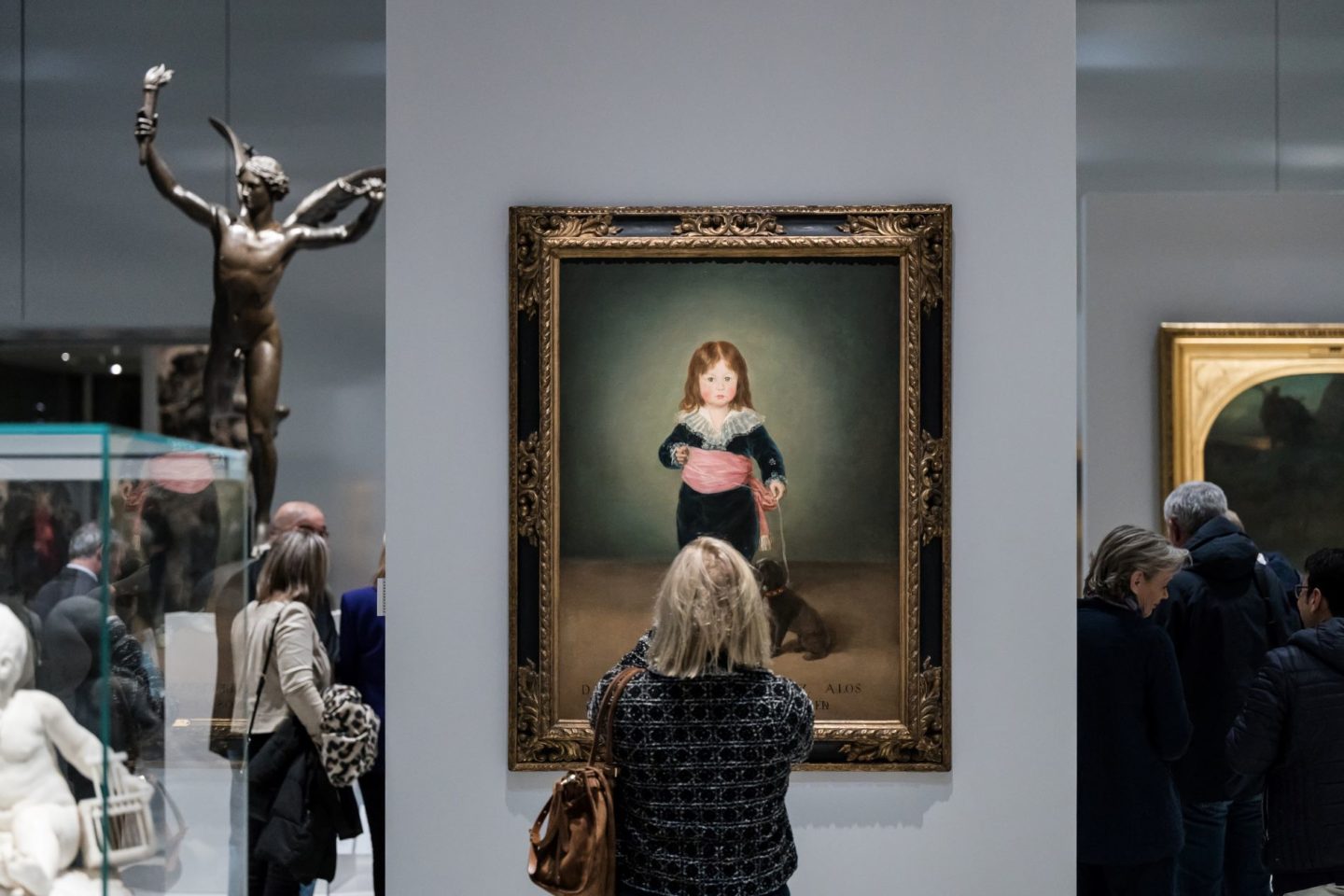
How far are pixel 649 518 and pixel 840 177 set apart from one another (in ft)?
4.40

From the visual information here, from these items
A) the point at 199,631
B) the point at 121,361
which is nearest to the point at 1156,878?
the point at 199,631

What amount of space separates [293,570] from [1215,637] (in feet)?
12.7

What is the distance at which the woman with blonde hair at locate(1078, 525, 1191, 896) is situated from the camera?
4207 mm

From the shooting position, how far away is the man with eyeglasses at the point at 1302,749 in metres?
4.07

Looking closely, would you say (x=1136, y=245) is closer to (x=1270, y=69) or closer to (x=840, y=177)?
(x=1270, y=69)

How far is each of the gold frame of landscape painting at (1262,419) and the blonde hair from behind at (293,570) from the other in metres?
4.63

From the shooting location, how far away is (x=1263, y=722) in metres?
4.12

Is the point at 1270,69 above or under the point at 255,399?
above

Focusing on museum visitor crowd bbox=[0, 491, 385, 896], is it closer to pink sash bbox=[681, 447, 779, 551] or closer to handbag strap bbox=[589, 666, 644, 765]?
handbag strap bbox=[589, 666, 644, 765]

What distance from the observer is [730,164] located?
4188 mm

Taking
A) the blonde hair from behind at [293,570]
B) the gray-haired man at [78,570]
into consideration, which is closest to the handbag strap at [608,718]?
the gray-haired man at [78,570]

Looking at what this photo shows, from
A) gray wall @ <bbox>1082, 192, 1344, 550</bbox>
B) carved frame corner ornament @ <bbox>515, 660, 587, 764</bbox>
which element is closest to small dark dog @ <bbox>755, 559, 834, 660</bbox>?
carved frame corner ornament @ <bbox>515, 660, 587, 764</bbox>

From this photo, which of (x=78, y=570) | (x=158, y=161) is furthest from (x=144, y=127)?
(x=78, y=570)

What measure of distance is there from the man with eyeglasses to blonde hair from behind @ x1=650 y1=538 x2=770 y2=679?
215cm
